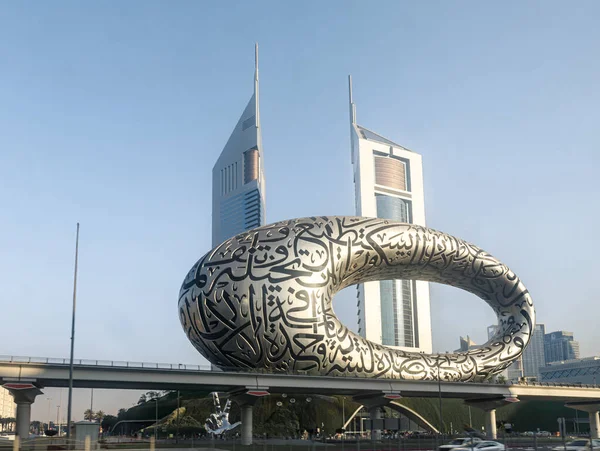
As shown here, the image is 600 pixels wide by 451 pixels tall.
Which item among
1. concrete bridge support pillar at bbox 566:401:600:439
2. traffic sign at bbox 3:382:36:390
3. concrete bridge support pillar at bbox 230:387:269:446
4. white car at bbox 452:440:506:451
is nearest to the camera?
white car at bbox 452:440:506:451

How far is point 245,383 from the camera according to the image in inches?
1953

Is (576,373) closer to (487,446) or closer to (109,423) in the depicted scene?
(109,423)

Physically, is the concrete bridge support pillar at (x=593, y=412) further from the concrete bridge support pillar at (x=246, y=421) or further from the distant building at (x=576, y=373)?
the distant building at (x=576, y=373)

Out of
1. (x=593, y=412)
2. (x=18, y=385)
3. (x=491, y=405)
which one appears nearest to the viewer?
(x=18, y=385)

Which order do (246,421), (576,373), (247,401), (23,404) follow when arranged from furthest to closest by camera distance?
(576,373) → (247,401) → (246,421) → (23,404)

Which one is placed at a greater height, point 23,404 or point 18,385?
point 18,385

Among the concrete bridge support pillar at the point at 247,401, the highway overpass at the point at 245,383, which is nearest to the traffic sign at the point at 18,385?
the highway overpass at the point at 245,383

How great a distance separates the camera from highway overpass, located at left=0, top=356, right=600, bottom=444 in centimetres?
4453

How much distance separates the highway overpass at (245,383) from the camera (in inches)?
1753

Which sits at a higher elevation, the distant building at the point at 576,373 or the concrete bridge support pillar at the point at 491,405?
the distant building at the point at 576,373

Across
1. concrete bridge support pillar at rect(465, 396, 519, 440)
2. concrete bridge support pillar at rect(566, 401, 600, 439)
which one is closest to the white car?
concrete bridge support pillar at rect(465, 396, 519, 440)

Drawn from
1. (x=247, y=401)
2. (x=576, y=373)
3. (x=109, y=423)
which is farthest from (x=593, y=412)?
(x=576, y=373)

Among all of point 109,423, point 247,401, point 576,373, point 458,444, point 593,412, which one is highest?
point 576,373

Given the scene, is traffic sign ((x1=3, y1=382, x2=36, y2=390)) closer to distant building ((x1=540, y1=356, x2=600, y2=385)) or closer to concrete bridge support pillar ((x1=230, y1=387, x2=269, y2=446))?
concrete bridge support pillar ((x1=230, y1=387, x2=269, y2=446))
